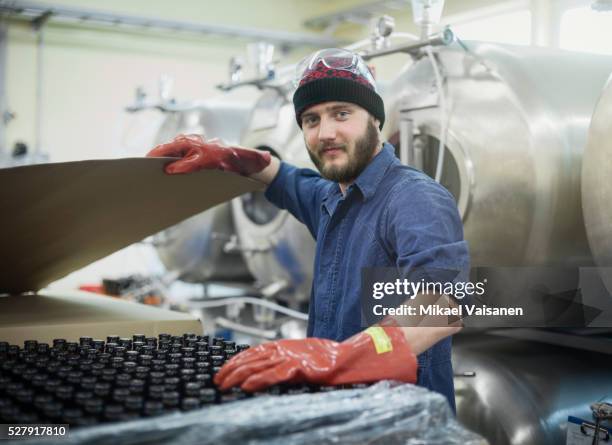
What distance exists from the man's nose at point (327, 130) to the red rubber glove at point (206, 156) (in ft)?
0.78

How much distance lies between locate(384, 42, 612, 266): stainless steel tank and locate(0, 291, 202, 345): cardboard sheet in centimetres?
85

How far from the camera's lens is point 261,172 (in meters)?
1.62

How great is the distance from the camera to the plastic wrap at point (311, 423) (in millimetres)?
642

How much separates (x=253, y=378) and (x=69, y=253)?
839 millimetres

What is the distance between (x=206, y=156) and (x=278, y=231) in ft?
4.60

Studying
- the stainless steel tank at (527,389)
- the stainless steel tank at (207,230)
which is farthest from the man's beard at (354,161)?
the stainless steel tank at (207,230)

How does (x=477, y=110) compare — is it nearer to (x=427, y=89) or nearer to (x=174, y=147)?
(x=427, y=89)

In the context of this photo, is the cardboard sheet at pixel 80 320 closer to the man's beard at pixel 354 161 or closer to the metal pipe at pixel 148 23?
the man's beard at pixel 354 161

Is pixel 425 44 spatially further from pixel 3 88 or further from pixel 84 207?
pixel 3 88

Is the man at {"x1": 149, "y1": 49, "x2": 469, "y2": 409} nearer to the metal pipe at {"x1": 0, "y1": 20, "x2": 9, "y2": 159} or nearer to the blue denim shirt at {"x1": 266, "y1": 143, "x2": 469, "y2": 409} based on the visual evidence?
the blue denim shirt at {"x1": 266, "y1": 143, "x2": 469, "y2": 409}

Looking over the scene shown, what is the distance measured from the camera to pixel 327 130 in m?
1.34

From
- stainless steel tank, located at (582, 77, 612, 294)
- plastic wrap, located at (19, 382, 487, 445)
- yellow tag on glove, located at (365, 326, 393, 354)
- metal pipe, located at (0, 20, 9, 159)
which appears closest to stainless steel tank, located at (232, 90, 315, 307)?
stainless steel tank, located at (582, 77, 612, 294)

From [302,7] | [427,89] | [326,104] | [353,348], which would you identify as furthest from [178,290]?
[353,348]

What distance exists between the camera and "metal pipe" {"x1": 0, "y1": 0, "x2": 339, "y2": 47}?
15.7 ft
